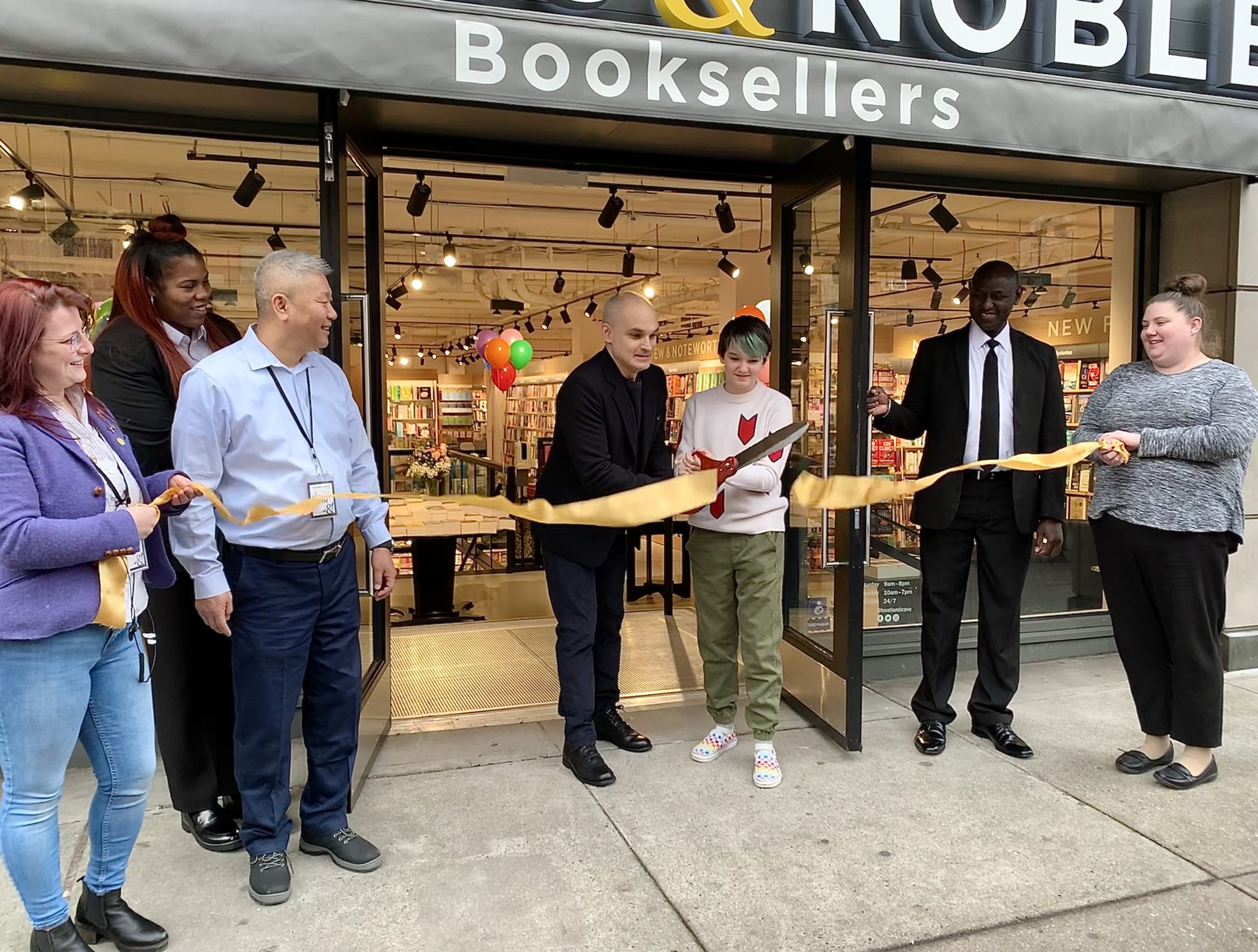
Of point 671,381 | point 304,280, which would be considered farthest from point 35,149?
point 671,381

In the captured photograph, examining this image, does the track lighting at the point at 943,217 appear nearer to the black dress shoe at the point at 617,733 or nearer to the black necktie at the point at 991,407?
the black necktie at the point at 991,407

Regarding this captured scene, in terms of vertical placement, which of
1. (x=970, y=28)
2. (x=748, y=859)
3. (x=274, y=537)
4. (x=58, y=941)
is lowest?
(x=748, y=859)

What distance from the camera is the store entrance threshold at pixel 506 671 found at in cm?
403

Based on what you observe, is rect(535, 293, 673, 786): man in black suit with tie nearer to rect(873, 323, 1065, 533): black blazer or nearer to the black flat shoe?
rect(873, 323, 1065, 533): black blazer

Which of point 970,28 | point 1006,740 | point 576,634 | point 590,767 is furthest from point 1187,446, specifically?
point 590,767

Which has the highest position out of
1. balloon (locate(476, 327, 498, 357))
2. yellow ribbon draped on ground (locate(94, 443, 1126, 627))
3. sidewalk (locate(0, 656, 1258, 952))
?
balloon (locate(476, 327, 498, 357))

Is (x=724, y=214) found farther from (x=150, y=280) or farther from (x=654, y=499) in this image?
(x=150, y=280)

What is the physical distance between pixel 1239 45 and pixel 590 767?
167 inches

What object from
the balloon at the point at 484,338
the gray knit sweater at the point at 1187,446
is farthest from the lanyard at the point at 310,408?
the balloon at the point at 484,338

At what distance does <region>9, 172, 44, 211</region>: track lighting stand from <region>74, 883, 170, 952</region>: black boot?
257 inches

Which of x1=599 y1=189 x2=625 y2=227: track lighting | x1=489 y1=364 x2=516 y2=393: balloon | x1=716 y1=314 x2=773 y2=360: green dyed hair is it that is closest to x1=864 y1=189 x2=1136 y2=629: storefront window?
x1=716 y1=314 x2=773 y2=360: green dyed hair

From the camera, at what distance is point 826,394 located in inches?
149

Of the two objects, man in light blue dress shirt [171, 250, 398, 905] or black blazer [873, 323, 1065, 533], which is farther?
black blazer [873, 323, 1065, 533]

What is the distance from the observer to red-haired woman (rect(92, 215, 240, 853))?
2.57 m
